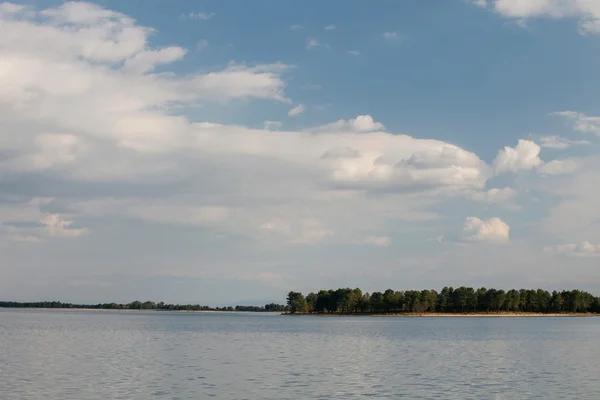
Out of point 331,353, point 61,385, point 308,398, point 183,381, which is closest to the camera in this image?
point 308,398

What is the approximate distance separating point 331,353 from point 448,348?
20.2 metres

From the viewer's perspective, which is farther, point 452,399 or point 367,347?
point 367,347

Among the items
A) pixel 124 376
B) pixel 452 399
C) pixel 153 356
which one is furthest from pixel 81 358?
pixel 452 399

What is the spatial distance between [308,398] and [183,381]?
547 inches

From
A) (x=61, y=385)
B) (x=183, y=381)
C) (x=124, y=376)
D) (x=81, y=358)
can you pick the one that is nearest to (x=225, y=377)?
(x=183, y=381)

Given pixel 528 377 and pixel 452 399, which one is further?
pixel 528 377

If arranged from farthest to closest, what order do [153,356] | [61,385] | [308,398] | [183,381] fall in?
[153,356] < [183,381] < [61,385] < [308,398]

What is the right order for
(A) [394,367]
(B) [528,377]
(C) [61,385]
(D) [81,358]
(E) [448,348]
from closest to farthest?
(C) [61,385], (B) [528,377], (A) [394,367], (D) [81,358], (E) [448,348]

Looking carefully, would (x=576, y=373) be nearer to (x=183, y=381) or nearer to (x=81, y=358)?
(x=183, y=381)

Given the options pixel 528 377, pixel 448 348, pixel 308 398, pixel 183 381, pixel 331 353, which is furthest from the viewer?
pixel 448 348

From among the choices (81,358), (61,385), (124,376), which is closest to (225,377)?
(124,376)

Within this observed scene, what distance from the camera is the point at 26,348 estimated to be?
290 feet

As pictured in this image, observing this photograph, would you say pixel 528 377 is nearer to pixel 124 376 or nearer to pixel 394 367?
pixel 394 367

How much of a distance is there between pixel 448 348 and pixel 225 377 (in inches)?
1834
